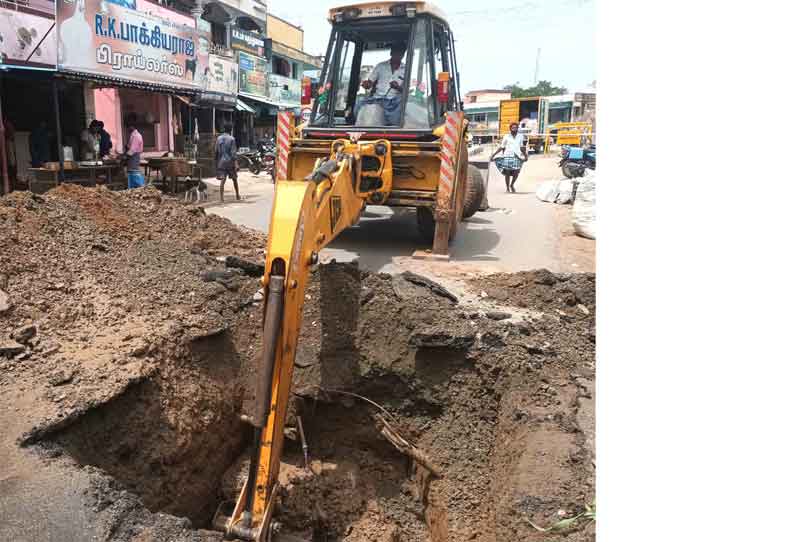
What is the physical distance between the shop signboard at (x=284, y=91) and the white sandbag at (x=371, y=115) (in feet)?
61.6

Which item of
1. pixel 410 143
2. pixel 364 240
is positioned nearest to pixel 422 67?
pixel 410 143

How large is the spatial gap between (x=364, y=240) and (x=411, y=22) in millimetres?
3189

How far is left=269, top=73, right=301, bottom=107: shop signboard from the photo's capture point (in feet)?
83.8

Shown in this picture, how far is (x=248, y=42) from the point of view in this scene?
25.1m

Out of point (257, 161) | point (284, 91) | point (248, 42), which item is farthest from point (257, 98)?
point (257, 161)

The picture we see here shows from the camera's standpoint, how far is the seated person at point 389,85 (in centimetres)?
776

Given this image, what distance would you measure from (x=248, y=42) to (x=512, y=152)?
15.4 metres

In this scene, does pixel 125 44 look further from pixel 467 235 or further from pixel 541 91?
pixel 541 91

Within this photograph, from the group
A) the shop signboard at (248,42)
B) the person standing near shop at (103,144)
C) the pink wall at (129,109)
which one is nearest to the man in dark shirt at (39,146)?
the person standing near shop at (103,144)

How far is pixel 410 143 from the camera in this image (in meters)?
7.46

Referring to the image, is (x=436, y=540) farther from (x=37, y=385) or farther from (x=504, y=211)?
(x=504, y=211)

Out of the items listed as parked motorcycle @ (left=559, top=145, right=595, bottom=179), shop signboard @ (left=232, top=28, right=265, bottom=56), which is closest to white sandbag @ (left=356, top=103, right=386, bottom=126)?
parked motorcycle @ (left=559, top=145, right=595, bottom=179)

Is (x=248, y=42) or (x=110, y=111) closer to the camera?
(x=110, y=111)

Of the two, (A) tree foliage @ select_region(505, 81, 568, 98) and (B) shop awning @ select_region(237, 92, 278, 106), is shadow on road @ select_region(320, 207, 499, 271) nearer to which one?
(B) shop awning @ select_region(237, 92, 278, 106)
